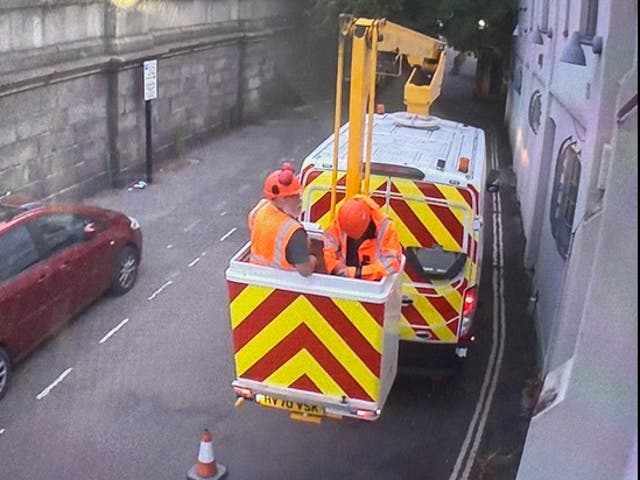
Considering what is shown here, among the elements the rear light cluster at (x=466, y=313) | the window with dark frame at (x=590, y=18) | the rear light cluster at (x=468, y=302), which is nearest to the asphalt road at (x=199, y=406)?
the rear light cluster at (x=466, y=313)

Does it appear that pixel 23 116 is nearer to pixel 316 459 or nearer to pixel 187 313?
pixel 187 313

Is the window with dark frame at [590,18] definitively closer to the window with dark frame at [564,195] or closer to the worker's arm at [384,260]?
the window with dark frame at [564,195]

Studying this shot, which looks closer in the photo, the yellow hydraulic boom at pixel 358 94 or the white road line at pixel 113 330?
the yellow hydraulic boom at pixel 358 94

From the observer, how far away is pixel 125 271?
1040 centimetres

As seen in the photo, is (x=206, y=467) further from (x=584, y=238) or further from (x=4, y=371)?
(x=584, y=238)

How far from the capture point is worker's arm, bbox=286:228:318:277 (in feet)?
17.7

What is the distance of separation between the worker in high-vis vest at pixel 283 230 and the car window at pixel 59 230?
3976 mm

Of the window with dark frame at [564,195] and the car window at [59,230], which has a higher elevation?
the window with dark frame at [564,195]

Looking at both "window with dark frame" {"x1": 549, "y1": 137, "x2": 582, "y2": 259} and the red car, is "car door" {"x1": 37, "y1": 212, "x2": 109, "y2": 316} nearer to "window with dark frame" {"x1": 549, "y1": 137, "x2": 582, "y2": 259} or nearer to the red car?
the red car

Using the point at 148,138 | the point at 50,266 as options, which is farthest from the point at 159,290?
the point at 148,138

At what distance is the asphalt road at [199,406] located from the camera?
712cm

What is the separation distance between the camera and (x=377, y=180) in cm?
738

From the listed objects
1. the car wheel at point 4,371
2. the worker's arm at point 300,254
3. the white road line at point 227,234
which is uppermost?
the worker's arm at point 300,254

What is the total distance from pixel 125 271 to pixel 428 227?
14.8ft
